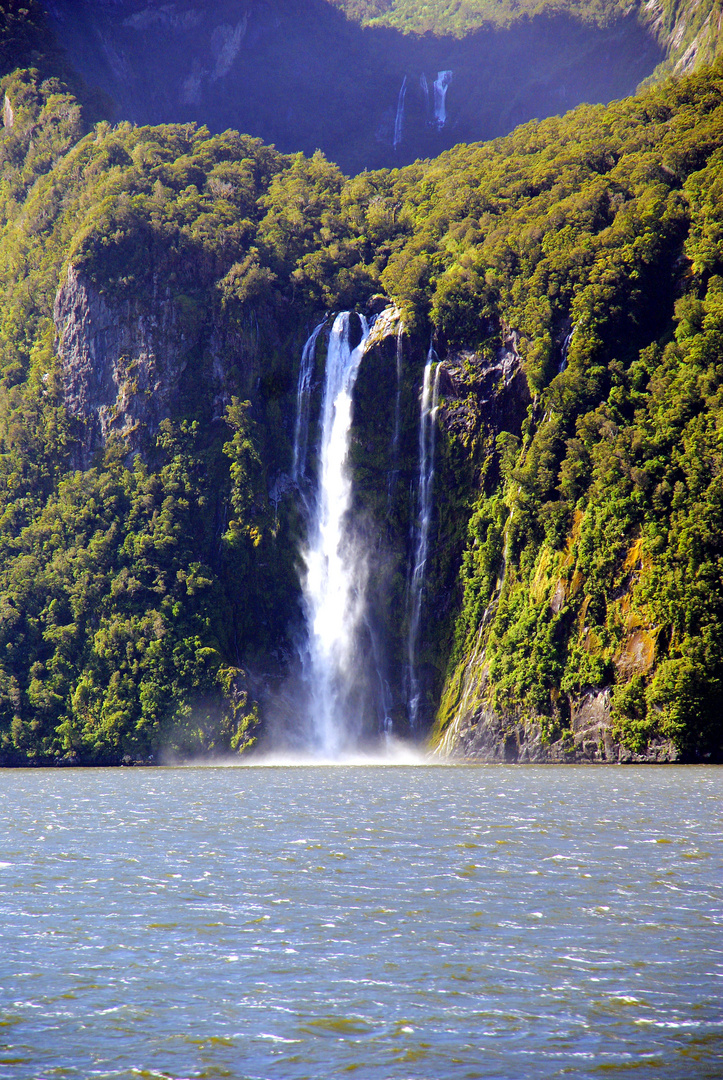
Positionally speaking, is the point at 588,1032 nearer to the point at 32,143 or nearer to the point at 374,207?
the point at 374,207

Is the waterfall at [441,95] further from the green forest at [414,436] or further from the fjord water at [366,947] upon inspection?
the fjord water at [366,947]

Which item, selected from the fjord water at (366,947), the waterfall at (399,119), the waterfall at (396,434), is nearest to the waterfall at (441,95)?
the waterfall at (399,119)

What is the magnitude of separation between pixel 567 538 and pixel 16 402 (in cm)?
4317

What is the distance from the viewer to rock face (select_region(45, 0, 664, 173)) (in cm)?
11981

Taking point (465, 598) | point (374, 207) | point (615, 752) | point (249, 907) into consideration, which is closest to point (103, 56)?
point (374, 207)

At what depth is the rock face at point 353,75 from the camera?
11981 centimetres

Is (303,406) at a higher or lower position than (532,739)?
higher

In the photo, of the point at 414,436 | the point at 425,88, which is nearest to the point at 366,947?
the point at 414,436

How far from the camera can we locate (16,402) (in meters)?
72.6

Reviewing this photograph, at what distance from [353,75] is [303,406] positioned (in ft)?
261

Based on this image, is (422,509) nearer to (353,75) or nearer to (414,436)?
(414,436)

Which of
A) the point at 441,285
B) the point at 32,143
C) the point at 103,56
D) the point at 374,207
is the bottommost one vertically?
the point at 441,285

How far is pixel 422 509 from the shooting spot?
61594mm

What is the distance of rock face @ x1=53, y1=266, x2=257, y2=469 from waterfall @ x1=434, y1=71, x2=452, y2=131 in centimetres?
7066
